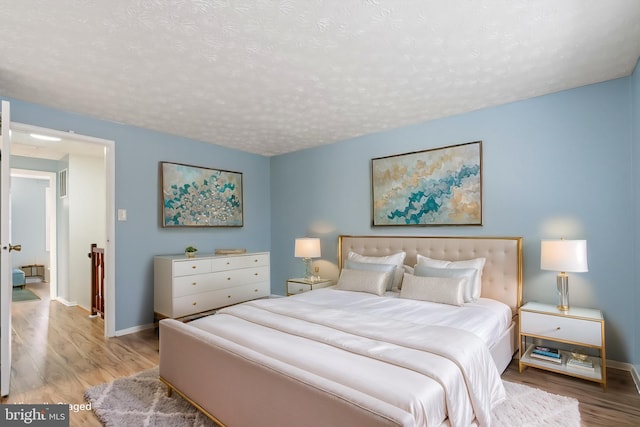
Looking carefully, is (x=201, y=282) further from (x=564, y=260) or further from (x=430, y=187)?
(x=564, y=260)

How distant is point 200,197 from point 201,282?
4.02 ft

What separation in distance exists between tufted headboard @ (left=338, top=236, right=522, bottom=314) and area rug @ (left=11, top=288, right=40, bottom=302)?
6058 mm

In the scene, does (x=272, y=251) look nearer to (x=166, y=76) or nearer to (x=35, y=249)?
(x=166, y=76)

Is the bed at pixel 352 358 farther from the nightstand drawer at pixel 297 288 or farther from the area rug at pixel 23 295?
A: the area rug at pixel 23 295

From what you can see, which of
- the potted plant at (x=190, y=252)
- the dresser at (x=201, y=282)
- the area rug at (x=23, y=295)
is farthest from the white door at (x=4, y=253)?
the area rug at (x=23, y=295)

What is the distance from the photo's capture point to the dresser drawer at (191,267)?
3.78 metres

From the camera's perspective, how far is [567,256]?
2.66 m

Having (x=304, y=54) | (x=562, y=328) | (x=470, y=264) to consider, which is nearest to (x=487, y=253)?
(x=470, y=264)

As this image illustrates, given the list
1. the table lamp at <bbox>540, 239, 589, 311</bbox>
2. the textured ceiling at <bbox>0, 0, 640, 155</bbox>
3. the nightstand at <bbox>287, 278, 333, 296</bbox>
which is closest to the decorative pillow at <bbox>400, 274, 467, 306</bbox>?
the table lamp at <bbox>540, 239, 589, 311</bbox>

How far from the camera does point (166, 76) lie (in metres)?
A: 2.64

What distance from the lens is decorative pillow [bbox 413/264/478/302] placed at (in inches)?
118

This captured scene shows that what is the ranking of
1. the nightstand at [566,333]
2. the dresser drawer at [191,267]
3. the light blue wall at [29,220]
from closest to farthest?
the nightstand at [566,333] < the dresser drawer at [191,267] < the light blue wall at [29,220]

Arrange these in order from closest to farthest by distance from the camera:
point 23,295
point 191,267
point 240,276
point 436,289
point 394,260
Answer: point 436,289, point 394,260, point 191,267, point 240,276, point 23,295

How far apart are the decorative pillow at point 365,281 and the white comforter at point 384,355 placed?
75cm
